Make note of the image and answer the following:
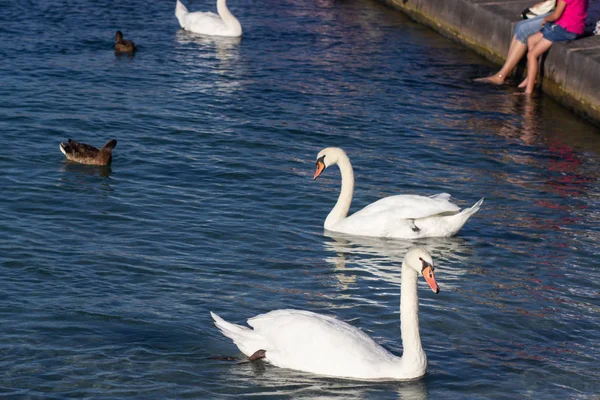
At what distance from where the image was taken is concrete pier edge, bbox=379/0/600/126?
17.2 m

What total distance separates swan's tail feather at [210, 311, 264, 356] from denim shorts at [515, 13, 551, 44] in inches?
448

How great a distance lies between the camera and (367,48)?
21.5m

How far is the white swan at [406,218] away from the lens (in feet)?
38.1

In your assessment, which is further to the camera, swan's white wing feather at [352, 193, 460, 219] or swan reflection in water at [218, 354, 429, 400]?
swan's white wing feather at [352, 193, 460, 219]

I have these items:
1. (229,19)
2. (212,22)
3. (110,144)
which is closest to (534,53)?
(229,19)

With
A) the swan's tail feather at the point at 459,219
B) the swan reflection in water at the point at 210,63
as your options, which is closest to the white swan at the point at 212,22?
the swan reflection in water at the point at 210,63

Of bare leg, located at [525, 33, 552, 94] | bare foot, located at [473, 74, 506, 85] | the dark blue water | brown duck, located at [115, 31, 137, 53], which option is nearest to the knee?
bare leg, located at [525, 33, 552, 94]

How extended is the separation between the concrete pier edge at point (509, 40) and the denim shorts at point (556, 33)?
0.31 ft

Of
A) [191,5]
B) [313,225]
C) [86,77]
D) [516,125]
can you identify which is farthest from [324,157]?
[191,5]

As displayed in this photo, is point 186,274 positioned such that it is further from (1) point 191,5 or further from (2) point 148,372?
(1) point 191,5

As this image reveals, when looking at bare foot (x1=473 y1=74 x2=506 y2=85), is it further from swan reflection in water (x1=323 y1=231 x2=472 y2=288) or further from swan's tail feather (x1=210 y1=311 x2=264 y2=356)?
swan's tail feather (x1=210 y1=311 x2=264 y2=356)

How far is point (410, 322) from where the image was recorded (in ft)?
27.7

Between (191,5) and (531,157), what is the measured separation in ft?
39.9

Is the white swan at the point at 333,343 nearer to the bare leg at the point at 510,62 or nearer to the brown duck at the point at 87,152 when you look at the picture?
the brown duck at the point at 87,152
